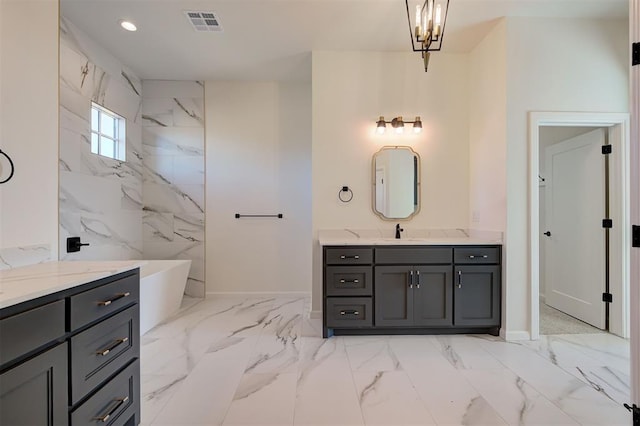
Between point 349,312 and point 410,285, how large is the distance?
63 cm

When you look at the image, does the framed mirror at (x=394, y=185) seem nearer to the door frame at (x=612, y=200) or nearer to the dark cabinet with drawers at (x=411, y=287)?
the dark cabinet with drawers at (x=411, y=287)

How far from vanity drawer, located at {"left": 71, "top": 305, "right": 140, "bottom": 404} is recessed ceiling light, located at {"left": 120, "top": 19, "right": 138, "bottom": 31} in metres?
2.78

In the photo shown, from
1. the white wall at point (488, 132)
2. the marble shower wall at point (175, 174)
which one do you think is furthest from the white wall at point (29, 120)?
the white wall at point (488, 132)

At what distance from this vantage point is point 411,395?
6.48ft

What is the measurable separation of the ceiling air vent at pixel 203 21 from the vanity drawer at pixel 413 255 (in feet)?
8.65

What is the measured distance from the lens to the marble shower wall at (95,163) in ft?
9.70

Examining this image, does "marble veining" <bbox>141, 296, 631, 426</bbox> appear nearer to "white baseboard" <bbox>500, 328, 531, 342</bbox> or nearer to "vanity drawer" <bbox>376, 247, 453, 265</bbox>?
"white baseboard" <bbox>500, 328, 531, 342</bbox>

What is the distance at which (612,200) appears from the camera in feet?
9.89

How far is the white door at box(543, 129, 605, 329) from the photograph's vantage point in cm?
313

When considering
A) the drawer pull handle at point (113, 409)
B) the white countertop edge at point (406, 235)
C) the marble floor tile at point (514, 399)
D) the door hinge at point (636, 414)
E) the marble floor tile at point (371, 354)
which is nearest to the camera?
the drawer pull handle at point (113, 409)

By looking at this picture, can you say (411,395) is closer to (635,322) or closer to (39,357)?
(635,322)

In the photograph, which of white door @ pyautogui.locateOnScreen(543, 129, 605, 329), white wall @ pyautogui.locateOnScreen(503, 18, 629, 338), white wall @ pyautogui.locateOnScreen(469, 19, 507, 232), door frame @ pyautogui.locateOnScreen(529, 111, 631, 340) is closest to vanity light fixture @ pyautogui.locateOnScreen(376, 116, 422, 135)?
white wall @ pyautogui.locateOnScreen(469, 19, 507, 232)

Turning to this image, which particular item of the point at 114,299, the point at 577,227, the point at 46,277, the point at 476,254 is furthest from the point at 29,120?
the point at 577,227

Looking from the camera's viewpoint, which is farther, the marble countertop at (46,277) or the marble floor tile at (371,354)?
the marble floor tile at (371,354)
